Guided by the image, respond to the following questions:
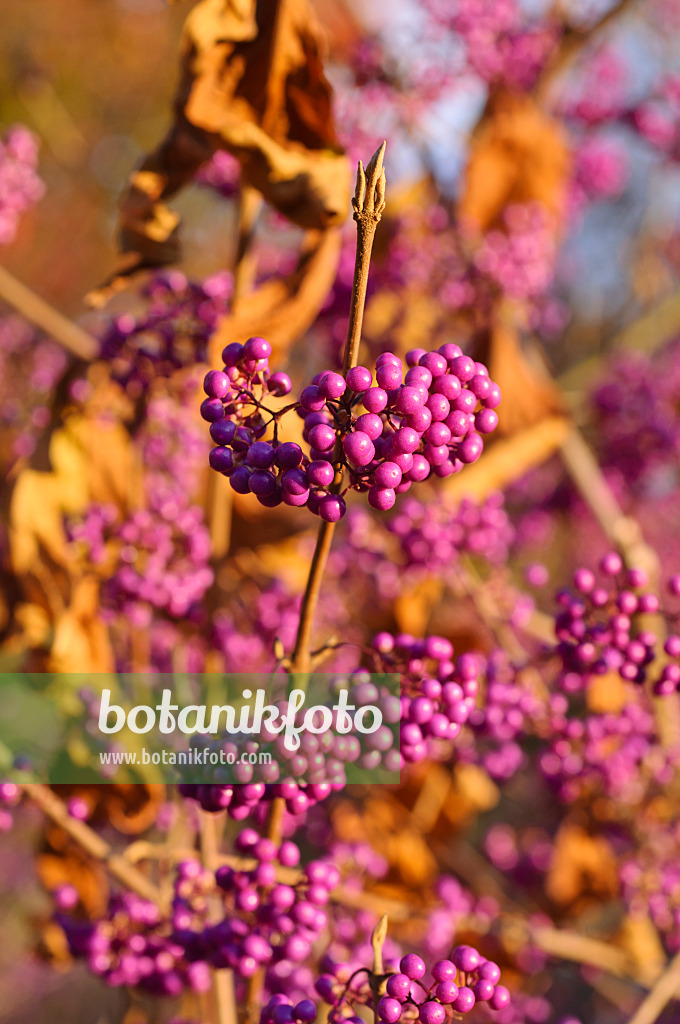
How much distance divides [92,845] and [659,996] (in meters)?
0.83

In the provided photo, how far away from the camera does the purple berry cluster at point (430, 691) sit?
2.28 feet

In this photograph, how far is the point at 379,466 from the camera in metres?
0.51

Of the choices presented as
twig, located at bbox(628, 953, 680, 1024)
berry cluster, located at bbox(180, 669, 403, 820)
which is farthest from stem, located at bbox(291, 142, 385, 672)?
twig, located at bbox(628, 953, 680, 1024)

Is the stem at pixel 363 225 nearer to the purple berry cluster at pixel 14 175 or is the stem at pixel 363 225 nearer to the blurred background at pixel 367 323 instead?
the blurred background at pixel 367 323

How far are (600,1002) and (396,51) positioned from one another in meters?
2.40

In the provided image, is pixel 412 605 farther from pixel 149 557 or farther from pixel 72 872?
pixel 72 872

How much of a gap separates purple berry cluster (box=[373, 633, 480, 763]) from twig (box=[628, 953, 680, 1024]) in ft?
2.17

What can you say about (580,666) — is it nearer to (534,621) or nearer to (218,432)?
(218,432)

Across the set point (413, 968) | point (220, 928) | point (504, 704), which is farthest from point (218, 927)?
point (504, 704)

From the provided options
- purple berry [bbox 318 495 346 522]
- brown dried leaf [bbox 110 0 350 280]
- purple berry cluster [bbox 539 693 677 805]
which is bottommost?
purple berry cluster [bbox 539 693 677 805]

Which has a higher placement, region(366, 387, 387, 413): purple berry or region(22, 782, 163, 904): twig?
region(366, 387, 387, 413): purple berry

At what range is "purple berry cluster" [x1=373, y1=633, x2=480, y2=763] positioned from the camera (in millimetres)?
696

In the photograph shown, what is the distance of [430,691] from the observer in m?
0.70

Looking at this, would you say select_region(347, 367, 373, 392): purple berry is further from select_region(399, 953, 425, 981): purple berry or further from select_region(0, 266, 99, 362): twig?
select_region(0, 266, 99, 362): twig
